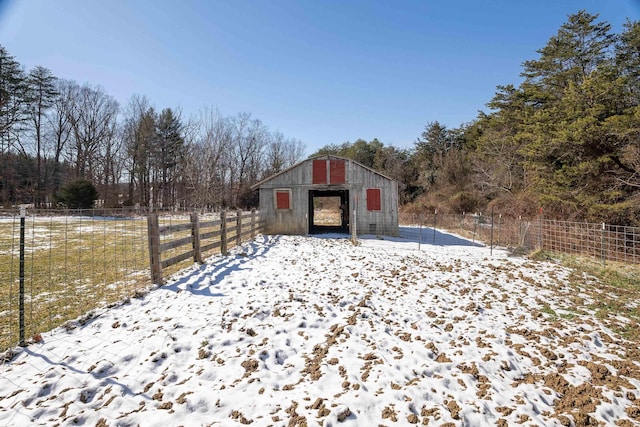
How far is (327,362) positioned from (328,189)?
42.1 feet

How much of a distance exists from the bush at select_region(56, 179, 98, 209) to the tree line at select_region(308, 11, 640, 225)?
2940 cm

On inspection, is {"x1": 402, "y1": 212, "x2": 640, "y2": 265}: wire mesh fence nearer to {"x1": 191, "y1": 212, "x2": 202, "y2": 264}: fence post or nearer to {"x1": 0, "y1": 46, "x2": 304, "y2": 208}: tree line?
{"x1": 191, "y1": 212, "x2": 202, "y2": 264}: fence post

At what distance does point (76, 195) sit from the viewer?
81.0ft

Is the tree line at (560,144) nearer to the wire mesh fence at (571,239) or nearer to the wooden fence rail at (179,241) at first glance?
the wire mesh fence at (571,239)

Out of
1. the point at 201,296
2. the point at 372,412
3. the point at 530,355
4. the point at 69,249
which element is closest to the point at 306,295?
the point at 201,296

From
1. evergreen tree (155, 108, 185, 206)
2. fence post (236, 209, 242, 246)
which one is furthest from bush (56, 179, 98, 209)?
fence post (236, 209, 242, 246)

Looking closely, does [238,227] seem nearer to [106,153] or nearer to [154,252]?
[154,252]

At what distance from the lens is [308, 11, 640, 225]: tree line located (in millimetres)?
12469

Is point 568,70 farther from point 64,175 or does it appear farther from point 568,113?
point 64,175

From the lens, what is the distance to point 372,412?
103 inches

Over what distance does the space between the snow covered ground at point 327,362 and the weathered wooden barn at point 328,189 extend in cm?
982

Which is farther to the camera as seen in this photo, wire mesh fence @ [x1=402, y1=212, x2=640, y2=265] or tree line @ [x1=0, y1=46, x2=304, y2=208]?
tree line @ [x1=0, y1=46, x2=304, y2=208]

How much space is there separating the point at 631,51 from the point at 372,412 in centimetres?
2713

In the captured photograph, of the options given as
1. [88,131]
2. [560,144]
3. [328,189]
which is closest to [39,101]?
[88,131]
